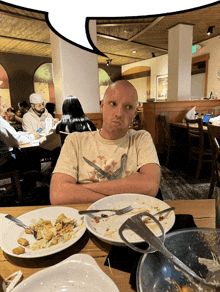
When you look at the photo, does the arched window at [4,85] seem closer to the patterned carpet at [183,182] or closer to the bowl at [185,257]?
the patterned carpet at [183,182]

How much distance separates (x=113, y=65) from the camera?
11164 mm

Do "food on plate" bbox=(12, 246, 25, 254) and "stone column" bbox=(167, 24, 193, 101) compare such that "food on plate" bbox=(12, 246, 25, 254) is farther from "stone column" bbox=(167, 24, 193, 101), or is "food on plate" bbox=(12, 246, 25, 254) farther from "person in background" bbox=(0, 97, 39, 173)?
"stone column" bbox=(167, 24, 193, 101)

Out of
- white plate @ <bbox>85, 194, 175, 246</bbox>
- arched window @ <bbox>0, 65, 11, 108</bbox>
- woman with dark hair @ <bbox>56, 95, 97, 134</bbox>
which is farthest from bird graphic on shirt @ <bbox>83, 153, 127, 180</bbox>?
arched window @ <bbox>0, 65, 11, 108</bbox>

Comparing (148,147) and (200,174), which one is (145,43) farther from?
(148,147)

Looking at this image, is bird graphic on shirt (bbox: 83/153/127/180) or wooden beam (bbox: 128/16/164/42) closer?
bird graphic on shirt (bbox: 83/153/127/180)

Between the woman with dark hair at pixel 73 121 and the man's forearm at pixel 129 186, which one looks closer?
the man's forearm at pixel 129 186

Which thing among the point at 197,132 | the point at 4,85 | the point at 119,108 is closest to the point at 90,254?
the point at 119,108

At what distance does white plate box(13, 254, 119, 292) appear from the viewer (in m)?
0.47

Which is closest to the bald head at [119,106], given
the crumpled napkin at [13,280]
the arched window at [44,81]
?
the crumpled napkin at [13,280]

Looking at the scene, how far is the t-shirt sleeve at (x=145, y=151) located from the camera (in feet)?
4.30

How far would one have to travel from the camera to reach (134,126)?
28.7ft

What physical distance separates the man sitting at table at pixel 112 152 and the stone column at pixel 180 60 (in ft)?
14.8

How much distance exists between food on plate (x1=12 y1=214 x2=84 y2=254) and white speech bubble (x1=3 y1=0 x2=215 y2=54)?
2.36 feet

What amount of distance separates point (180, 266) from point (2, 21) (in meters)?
5.94
